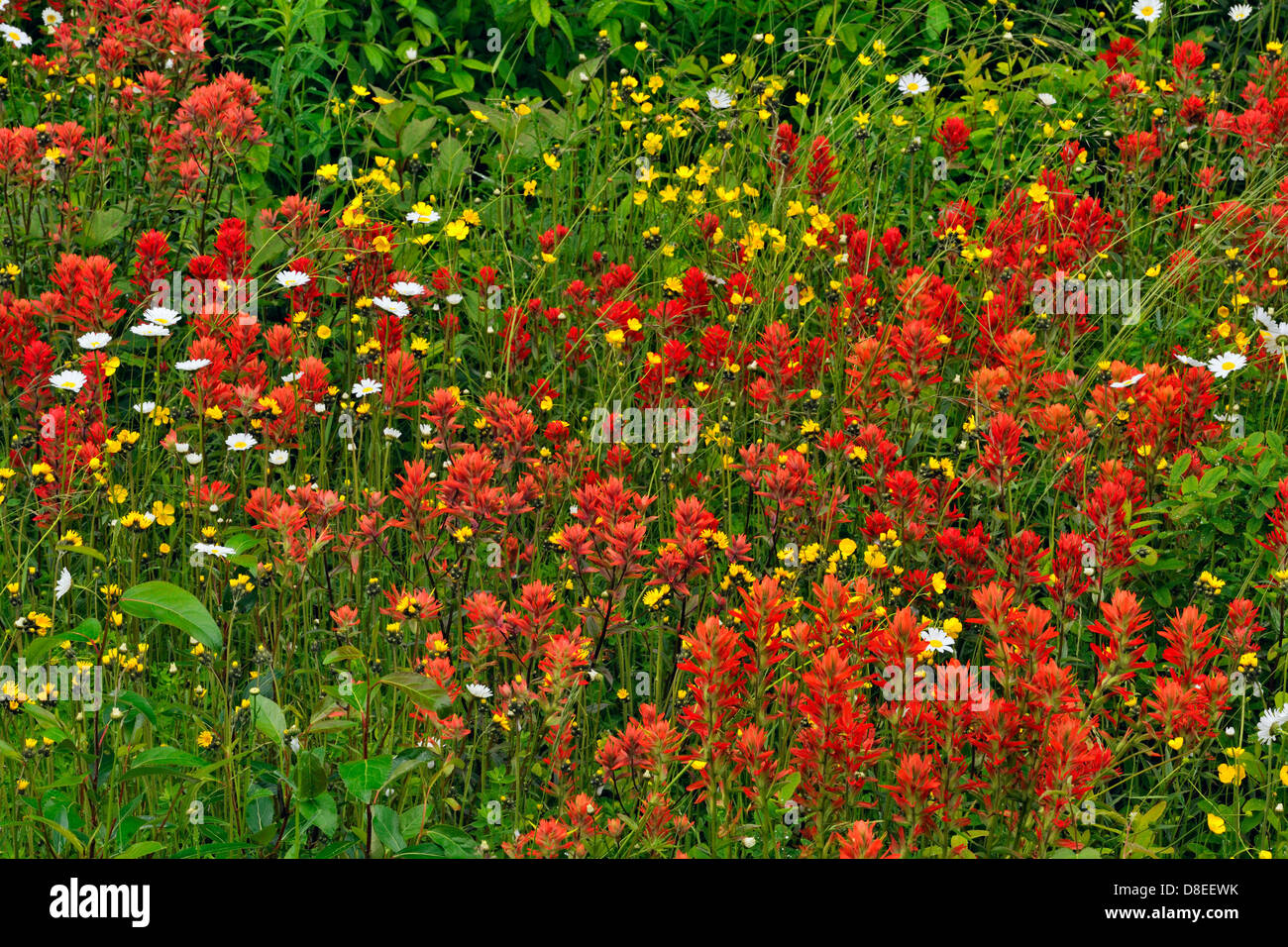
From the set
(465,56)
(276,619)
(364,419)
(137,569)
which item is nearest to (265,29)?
(465,56)

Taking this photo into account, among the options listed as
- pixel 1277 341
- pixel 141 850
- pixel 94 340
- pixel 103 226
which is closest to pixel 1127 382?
pixel 1277 341

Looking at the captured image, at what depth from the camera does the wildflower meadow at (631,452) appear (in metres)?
2.61

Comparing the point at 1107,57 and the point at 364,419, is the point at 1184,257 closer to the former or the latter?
the point at 1107,57

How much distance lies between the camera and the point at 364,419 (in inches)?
157

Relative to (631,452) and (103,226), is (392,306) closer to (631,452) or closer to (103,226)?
(631,452)

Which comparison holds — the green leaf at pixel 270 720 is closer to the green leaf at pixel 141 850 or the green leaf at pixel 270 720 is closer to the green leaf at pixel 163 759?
the green leaf at pixel 163 759

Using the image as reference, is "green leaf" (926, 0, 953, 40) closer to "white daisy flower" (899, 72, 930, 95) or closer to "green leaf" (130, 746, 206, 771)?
"white daisy flower" (899, 72, 930, 95)

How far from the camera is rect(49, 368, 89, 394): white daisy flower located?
3.71 m

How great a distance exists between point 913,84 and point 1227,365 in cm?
200

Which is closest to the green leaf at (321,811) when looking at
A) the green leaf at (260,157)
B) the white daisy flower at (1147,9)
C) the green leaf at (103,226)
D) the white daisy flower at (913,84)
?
the green leaf at (103,226)

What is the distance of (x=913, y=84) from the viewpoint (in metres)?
5.50

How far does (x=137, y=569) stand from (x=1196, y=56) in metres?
4.12

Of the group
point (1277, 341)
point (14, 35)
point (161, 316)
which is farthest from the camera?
point (14, 35)

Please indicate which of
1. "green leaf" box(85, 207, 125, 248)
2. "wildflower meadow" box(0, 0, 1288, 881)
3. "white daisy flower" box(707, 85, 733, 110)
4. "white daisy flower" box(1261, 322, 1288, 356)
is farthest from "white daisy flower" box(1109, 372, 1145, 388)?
"green leaf" box(85, 207, 125, 248)
